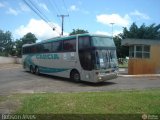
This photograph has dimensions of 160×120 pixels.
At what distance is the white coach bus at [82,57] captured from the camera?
16328 mm

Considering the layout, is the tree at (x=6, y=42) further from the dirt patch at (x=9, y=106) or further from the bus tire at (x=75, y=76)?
the dirt patch at (x=9, y=106)

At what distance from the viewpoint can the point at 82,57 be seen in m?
17.2

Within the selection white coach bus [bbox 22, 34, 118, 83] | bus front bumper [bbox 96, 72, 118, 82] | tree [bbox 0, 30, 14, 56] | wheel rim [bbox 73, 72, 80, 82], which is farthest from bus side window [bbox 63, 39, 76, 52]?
tree [bbox 0, 30, 14, 56]

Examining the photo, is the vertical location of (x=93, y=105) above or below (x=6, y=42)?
below

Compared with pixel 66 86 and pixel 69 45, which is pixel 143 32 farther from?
pixel 66 86

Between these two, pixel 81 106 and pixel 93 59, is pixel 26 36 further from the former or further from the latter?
pixel 81 106

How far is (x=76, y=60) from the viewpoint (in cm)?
1784

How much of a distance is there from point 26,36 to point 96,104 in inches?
2577

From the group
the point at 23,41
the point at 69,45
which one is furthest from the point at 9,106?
the point at 23,41

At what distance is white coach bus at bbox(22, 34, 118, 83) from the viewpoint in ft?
53.6

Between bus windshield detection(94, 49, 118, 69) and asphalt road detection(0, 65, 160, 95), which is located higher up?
bus windshield detection(94, 49, 118, 69)

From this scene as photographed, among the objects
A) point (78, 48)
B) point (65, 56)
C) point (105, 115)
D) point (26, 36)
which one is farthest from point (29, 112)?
point (26, 36)

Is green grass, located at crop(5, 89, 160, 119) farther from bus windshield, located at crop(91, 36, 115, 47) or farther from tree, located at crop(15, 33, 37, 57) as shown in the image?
tree, located at crop(15, 33, 37, 57)

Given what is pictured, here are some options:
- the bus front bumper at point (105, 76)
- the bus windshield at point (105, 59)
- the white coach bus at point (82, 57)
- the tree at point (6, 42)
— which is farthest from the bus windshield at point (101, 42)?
the tree at point (6, 42)
